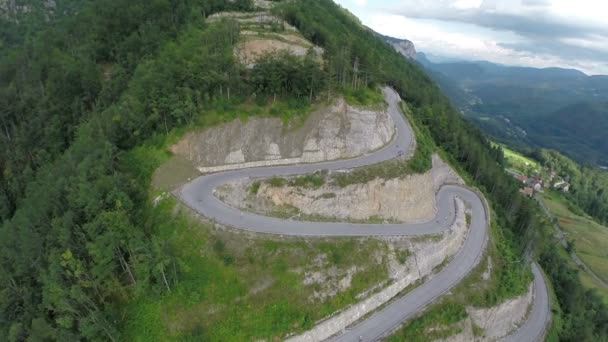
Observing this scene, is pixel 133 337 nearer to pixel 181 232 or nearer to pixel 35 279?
pixel 181 232

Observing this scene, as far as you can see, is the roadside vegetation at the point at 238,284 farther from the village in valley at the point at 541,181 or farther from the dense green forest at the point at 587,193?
the dense green forest at the point at 587,193

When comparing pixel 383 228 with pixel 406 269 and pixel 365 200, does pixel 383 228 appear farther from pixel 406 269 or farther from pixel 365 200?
pixel 406 269

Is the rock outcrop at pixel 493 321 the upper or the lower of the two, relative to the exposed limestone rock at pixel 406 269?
lower

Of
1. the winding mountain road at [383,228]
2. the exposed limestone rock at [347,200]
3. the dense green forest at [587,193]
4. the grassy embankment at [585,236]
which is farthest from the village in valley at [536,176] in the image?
the exposed limestone rock at [347,200]

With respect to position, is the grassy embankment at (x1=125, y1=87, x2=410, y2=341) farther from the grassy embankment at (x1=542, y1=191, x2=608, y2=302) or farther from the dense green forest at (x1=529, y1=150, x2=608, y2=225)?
the dense green forest at (x1=529, y1=150, x2=608, y2=225)

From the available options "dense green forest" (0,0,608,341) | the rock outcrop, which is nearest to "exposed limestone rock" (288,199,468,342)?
the rock outcrop

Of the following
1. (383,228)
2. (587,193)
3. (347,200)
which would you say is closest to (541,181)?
(587,193)
